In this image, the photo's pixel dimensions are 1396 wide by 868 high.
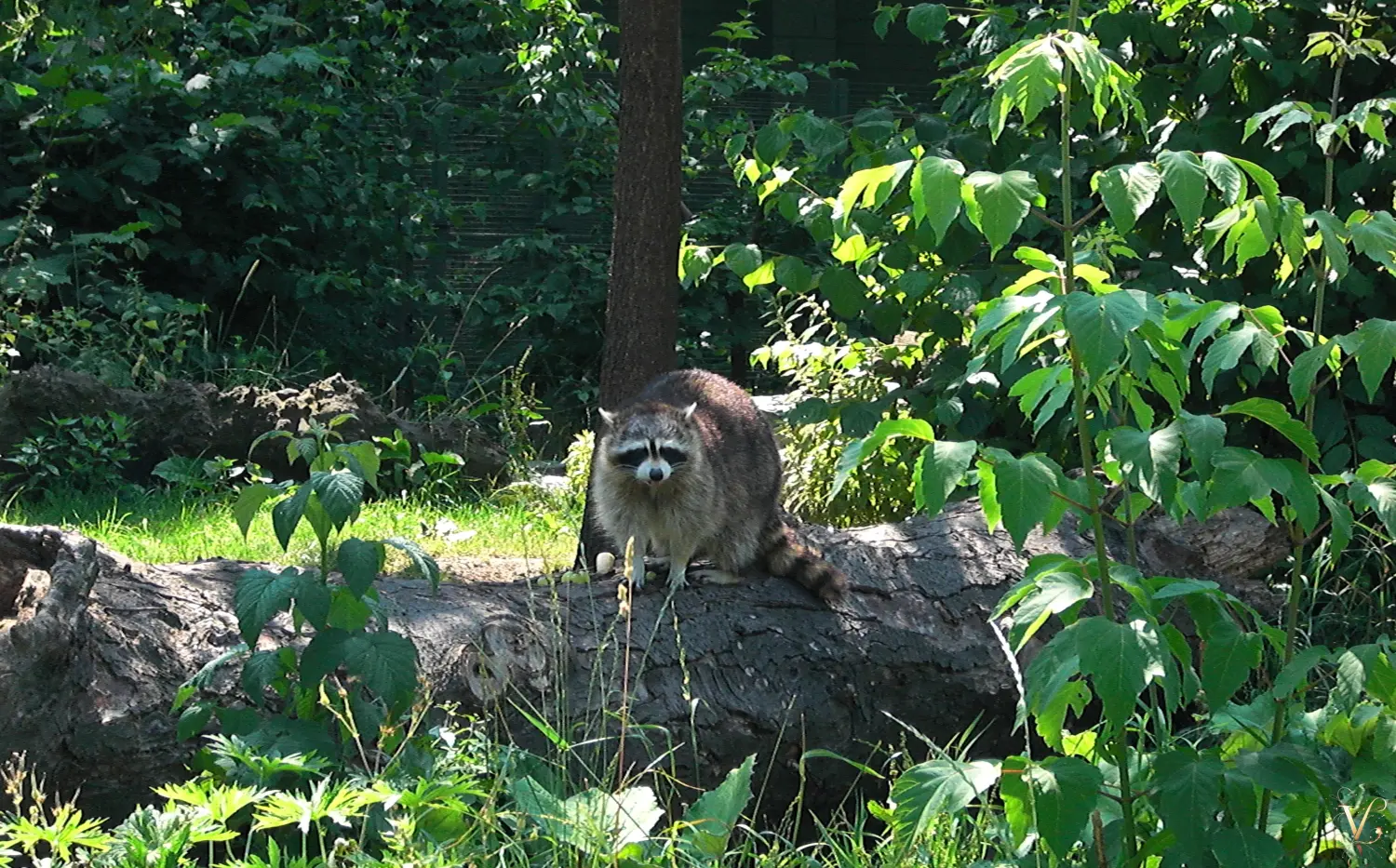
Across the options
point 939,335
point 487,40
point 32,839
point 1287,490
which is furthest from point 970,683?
point 487,40

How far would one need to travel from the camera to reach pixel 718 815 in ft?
9.75

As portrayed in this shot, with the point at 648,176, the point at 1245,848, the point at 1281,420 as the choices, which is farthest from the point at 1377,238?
the point at 648,176

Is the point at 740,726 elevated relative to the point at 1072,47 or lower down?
lower down

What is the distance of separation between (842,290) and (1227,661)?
2.78 meters

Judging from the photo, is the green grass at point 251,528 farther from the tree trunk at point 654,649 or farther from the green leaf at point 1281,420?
the green leaf at point 1281,420

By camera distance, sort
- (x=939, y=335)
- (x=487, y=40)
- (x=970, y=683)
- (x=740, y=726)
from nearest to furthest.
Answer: (x=740, y=726)
(x=970, y=683)
(x=939, y=335)
(x=487, y=40)

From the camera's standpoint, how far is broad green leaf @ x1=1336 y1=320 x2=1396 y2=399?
2.45m

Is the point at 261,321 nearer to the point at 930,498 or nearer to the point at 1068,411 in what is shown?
the point at 1068,411

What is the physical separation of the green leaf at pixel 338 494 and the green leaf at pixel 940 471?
1.19m

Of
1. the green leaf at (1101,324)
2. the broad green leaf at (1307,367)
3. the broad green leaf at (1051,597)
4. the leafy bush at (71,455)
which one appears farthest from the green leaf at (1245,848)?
the leafy bush at (71,455)

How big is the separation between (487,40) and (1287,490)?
8706mm

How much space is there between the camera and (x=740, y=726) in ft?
13.0

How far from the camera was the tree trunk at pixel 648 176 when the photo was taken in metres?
5.44

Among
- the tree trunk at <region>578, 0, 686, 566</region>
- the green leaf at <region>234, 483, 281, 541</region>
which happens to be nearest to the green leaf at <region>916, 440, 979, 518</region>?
the green leaf at <region>234, 483, 281, 541</region>
